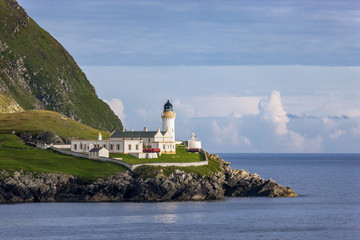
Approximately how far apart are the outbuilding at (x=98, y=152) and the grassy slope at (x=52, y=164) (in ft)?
7.07

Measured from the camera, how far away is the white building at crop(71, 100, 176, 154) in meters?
175

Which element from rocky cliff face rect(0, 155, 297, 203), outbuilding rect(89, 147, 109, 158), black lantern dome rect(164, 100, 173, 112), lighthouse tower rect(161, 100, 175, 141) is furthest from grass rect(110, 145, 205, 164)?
black lantern dome rect(164, 100, 173, 112)

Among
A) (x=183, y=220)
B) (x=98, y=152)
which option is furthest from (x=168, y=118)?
(x=183, y=220)

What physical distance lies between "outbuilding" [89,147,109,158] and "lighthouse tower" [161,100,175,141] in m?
30.9

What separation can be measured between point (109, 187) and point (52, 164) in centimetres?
1932

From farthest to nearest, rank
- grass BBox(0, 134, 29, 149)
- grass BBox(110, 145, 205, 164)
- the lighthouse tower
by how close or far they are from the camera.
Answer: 1. the lighthouse tower
2. grass BBox(0, 134, 29, 149)
3. grass BBox(110, 145, 205, 164)

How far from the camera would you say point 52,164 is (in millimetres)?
158125

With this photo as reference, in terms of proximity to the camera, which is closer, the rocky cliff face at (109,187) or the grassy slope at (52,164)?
the rocky cliff face at (109,187)

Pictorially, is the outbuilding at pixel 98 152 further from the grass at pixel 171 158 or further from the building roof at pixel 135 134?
the building roof at pixel 135 134

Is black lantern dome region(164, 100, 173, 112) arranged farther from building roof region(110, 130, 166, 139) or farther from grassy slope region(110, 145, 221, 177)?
grassy slope region(110, 145, 221, 177)

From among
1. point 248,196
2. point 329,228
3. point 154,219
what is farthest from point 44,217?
point 248,196

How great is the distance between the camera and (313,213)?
445 ft

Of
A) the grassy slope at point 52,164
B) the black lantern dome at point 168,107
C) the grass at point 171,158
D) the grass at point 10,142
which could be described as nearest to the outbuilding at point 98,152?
the grassy slope at point 52,164

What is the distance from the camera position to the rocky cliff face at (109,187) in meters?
141
